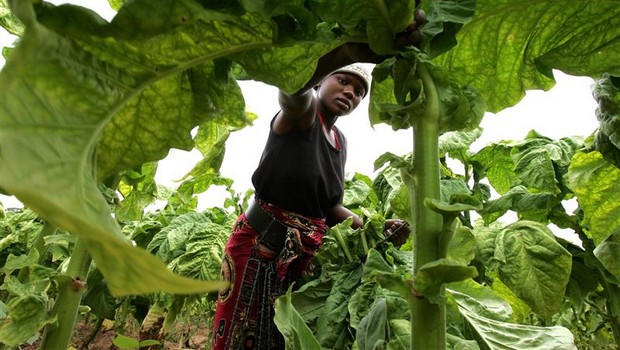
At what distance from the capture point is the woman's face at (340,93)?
2236 mm

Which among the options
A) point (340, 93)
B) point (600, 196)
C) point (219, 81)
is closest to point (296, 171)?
point (340, 93)

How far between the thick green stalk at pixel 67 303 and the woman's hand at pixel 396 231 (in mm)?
1169

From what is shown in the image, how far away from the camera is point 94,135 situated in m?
0.49

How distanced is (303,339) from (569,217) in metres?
1.62

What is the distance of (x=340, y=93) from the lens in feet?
7.34

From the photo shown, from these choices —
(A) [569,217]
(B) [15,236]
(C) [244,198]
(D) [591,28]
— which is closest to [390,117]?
(D) [591,28]

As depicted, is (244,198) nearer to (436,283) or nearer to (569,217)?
(569,217)

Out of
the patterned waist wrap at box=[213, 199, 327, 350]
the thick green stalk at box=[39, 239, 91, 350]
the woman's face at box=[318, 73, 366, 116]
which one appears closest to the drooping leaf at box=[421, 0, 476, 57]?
the thick green stalk at box=[39, 239, 91, 350]

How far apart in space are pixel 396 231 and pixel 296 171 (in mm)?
465

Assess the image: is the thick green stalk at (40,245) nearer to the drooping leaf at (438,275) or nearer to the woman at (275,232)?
the woman at (275,232)

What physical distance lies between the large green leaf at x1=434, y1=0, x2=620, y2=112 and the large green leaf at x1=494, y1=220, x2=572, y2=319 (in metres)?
0.66

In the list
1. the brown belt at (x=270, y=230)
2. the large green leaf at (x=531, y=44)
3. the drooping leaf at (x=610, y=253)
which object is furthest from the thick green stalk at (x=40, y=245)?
the drooping leaf at (x=610, y=253)

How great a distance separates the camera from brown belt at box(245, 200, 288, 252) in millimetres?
2084

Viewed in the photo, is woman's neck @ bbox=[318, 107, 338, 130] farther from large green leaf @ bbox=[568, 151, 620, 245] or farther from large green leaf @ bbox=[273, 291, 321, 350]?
large green leaf @ bbox=[273, 291, 321, 350]
